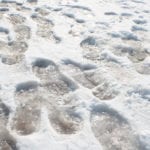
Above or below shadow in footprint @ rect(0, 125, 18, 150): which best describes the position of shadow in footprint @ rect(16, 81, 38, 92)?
below

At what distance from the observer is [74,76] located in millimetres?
3146

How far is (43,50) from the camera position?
140 inches

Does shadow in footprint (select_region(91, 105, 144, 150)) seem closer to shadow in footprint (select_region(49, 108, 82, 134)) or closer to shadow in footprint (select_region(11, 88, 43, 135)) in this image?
shadow in footprint (select_region(49, 108, 82, 134))

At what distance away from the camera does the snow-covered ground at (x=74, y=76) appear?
248cm

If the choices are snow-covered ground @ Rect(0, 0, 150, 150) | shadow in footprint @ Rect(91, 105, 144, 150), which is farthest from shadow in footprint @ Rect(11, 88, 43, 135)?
shadow in footprint @ Rect(91, 105, 144, 150)

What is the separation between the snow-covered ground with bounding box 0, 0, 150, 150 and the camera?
2.48m

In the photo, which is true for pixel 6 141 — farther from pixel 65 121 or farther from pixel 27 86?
pixel 27 86

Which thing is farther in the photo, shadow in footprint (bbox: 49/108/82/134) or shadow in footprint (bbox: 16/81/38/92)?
shadow in footprint (bbox: 16/81/38/92)

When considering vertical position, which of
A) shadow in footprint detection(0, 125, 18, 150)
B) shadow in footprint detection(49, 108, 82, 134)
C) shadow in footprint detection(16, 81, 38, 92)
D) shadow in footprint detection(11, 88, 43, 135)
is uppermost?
shadow in footprint detection(0, 125, 18, 150)

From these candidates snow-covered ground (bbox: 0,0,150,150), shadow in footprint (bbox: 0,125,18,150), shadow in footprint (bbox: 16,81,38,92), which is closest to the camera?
shadow in footprint (bbox: 0,125,18,150)

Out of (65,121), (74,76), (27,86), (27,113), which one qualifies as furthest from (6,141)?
(74,76)

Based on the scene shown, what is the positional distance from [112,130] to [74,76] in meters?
0.78

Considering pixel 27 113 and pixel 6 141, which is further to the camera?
pixel 27 113

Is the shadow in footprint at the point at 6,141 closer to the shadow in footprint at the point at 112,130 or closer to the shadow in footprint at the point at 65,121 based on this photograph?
the shadow in footprint at the point at 65,121
